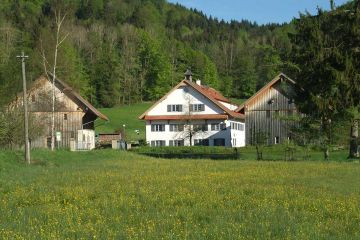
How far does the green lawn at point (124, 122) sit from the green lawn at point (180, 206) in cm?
6927

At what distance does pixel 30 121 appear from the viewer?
47.4m

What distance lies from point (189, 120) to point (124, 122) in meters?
29.9

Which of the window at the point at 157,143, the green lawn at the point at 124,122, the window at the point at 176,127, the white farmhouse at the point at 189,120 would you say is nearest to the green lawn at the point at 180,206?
the white farmhouse at the point at 189,120

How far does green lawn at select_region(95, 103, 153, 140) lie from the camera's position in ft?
325

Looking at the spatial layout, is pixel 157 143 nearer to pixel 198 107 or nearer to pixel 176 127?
pixel 176 127

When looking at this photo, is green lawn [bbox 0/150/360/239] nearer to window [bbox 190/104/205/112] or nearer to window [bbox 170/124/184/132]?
window [bbox 170/124/184/132]

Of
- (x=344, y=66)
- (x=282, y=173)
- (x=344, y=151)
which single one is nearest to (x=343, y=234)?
(x=282, y=173)

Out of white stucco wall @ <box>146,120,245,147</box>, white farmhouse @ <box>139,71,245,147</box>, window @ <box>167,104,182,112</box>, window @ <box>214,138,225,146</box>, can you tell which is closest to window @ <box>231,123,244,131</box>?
white farmhouse @ <box>139,71,245,147</box>

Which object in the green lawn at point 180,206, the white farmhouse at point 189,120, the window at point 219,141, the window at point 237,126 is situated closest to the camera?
the green lawn at point 180,206

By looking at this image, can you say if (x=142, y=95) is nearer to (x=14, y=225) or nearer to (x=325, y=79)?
(x=325, y=79)

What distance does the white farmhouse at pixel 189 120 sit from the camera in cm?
7781

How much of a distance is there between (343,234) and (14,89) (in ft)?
109

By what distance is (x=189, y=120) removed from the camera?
77.6 meters

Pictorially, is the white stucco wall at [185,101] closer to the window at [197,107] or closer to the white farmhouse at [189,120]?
the white farmhouse at [189,120]
